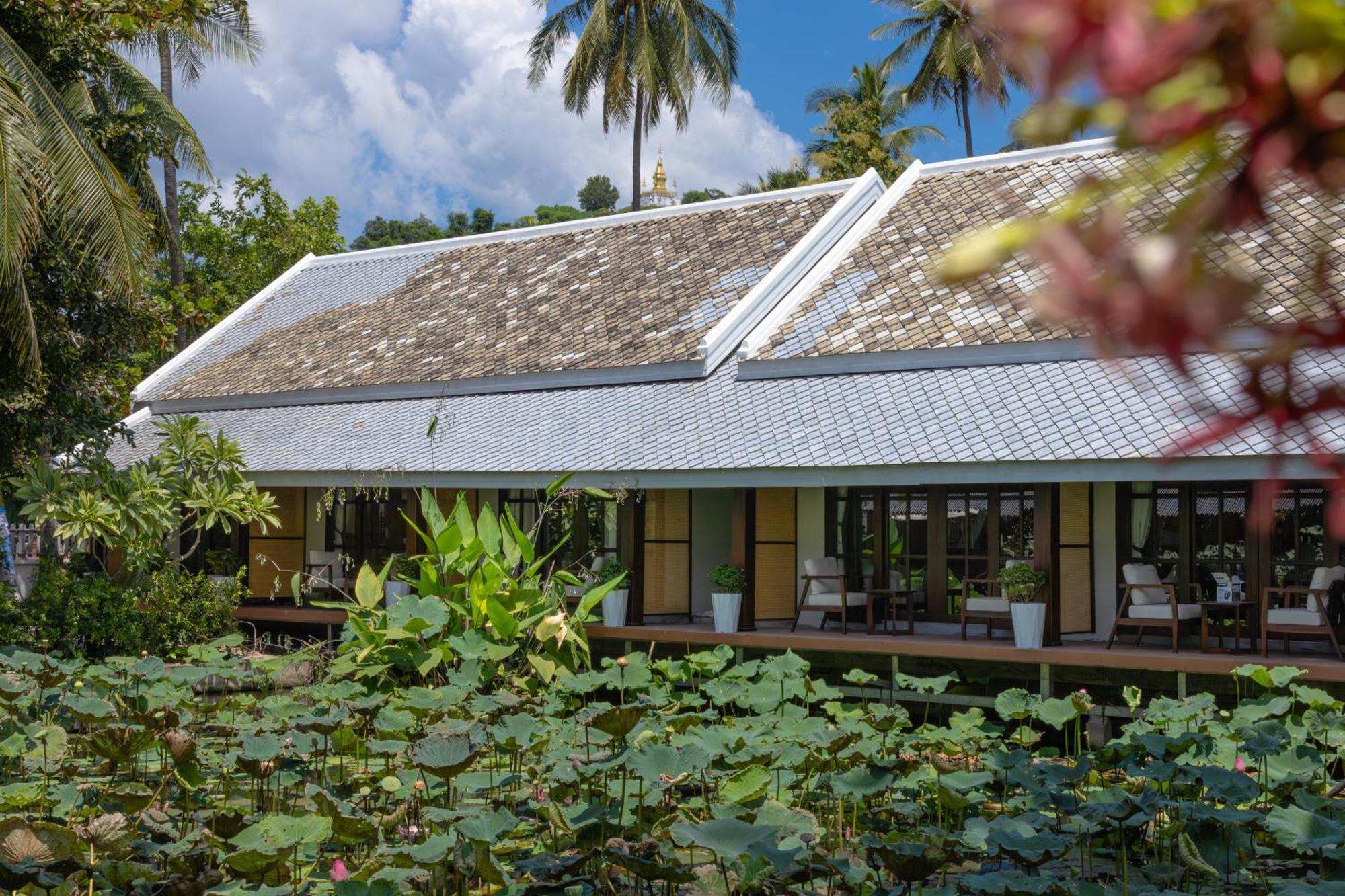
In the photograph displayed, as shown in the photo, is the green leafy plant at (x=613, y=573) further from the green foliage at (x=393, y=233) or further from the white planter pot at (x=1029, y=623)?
the green foliage at (x=393, y=233)

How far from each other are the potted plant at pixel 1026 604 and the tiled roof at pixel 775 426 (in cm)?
98

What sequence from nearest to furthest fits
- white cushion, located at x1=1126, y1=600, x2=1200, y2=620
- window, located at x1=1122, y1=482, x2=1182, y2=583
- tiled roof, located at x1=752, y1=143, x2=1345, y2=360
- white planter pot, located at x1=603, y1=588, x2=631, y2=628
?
white cushion, located at x1=1126, y1=600, x2=1200, y2=620, window, located at x1=1122, y1=482, x2=1182, y2=583, tiled roof, located at x1=752, y1=143, x2=1345, y2=360, white planter pot, located at x1=603, y1=588, x2=631, y2=628

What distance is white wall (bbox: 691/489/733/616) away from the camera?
1595cm

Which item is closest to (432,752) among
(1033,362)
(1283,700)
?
(1283,700)

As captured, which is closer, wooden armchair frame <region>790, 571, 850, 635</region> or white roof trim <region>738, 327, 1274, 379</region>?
wooden armchair frame <region>790, 571, 850, 635</region>

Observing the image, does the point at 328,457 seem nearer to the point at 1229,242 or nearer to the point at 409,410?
the point at 409,410

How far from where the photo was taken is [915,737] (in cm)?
765

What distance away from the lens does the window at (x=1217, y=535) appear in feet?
40.6

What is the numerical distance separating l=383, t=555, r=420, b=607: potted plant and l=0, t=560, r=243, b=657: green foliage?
6.37 ft

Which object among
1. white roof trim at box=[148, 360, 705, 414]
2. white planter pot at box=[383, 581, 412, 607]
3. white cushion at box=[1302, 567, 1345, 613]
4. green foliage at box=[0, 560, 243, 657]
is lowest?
green foliage at box=[0, 560, 243, 657]

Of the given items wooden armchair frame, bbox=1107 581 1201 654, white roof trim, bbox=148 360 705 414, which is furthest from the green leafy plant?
wooden armchair frame, bbox=1107 581 1201 654

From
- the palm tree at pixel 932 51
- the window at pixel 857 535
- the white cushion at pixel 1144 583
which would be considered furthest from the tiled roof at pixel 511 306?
the palm tree at pixel 932 51

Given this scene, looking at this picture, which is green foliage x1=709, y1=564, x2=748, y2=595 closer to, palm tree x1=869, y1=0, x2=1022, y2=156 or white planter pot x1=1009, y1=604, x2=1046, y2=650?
white planter pot x1=1009, y1=604, x2=1046, y2=650

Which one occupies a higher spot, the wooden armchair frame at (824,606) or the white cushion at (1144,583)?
the white cushion at (1144,583)
